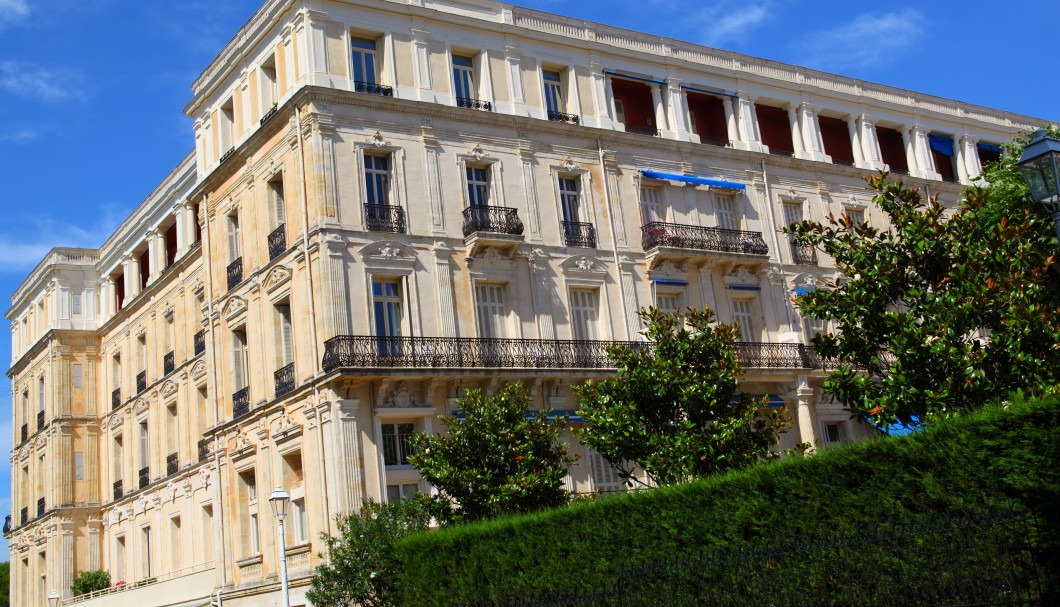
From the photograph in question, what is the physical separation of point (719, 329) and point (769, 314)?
1043cm

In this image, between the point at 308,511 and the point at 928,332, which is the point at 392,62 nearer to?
the point at 308,511

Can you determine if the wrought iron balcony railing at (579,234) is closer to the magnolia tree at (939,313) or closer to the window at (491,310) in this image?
the window at (491,310)

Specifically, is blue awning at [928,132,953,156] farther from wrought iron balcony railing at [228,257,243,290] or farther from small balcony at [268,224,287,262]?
wrought iron balcony railing at [228,257,243,290]

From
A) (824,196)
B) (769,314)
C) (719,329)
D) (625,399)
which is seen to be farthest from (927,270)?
(824,196)

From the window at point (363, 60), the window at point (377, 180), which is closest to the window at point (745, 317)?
the window at point (377, 180)

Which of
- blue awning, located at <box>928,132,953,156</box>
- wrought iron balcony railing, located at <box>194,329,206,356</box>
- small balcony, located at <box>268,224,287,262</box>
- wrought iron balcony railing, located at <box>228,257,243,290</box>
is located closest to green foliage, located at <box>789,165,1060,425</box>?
small balcony, located at <box>268,224,287,262</box>

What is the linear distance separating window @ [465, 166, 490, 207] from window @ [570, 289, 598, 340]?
131 inches

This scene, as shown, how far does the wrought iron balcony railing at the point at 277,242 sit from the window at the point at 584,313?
741 cm

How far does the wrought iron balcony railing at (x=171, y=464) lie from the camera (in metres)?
38.6

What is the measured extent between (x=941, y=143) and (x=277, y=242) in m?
23.0

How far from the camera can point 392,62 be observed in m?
28.9

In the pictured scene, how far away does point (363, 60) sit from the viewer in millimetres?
28891

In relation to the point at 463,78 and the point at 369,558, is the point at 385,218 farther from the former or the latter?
the point at 369,558

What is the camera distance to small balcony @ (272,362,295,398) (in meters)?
27.7
